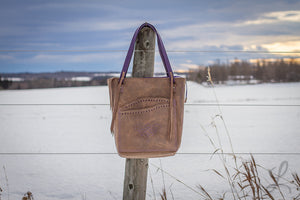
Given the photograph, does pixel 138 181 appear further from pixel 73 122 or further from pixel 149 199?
pixel 73 122

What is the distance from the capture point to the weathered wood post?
1.57 meters

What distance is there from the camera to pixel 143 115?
4.64 feet

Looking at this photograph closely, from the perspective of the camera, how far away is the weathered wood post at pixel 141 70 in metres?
1.57

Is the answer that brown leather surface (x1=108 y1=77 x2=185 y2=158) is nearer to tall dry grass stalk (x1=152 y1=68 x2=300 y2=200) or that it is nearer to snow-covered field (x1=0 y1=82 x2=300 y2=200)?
tall dry grass stalk (x1=152 y1=68 x2=300 y2=200)

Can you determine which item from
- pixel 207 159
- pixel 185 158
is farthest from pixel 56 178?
pixel 207 159

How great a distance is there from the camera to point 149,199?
9.23 ft

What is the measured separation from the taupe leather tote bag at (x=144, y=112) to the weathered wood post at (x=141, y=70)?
14 cm

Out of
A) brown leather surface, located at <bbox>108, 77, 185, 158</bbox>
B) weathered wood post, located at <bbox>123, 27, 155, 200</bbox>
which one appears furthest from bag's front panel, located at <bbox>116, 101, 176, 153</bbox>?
weathered wood post, located at <bbox>123, 27, 155, 200</bbox>

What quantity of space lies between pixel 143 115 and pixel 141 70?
1.02ft

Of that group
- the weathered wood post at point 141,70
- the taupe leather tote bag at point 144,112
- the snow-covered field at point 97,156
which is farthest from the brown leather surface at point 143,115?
the snow-covered field at point 97,156

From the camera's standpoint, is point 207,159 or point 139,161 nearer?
point 139,161

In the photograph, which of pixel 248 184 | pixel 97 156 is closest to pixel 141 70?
pixel 248 184

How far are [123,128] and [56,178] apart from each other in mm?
2264

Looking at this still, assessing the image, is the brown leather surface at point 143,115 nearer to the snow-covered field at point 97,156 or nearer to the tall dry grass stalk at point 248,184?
the tall dry grass stalk at point 248,184
